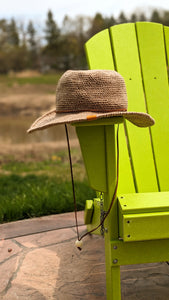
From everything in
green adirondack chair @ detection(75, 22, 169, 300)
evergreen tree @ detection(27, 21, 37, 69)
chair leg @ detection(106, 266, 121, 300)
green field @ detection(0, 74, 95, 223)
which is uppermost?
evergreen tree @ detection(27, 21, 37, 69)

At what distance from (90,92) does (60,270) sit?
1011 mm

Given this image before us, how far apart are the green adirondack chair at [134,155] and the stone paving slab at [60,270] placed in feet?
0.63

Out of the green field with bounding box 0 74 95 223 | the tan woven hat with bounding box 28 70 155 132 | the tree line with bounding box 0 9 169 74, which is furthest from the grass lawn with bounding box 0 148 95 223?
the tree line with bounding box 0 9 169 74

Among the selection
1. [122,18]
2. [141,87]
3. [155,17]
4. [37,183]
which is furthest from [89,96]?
[122,18]

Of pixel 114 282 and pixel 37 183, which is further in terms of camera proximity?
pixel 37 183

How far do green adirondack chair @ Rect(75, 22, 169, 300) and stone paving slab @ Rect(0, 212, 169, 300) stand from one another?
0.19 meters

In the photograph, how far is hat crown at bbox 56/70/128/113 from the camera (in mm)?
1340

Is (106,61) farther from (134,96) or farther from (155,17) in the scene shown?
(155,17)

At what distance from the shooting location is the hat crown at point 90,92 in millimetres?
1340

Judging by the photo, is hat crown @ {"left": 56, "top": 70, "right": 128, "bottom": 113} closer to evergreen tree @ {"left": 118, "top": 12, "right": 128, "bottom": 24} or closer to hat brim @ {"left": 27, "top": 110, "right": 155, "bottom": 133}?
hat brim @ {"left": 27, "top": 110, "right": 155, "bottom": 133}

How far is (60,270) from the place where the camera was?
6.19ft

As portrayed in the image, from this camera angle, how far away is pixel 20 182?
12.2ft

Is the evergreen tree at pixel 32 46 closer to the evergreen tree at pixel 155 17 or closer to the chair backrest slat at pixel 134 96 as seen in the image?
the evergreen tree at pixel 155 17

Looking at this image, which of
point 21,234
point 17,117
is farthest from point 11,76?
point 21,234
